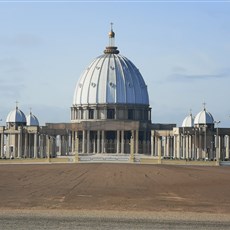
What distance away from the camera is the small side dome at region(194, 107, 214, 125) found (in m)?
152

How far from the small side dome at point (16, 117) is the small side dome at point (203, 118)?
32.4m

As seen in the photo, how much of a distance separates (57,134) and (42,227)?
128 m

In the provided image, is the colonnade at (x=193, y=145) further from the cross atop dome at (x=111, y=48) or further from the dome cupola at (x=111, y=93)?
the cross atop dome at (x=111, y=48)

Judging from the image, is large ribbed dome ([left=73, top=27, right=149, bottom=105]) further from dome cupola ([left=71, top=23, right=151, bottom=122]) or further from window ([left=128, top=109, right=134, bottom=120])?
window ([left=128, top=109, right=134, bottom=120])

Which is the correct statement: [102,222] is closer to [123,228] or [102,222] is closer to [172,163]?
[123,228]

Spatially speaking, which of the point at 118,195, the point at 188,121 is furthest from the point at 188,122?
the point at 118,195

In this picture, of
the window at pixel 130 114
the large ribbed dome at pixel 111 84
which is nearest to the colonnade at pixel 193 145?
the window at pixel 130 114

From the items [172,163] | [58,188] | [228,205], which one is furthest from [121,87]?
[228,205]

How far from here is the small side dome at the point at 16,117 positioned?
159750mm

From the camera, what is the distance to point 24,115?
16262 cm

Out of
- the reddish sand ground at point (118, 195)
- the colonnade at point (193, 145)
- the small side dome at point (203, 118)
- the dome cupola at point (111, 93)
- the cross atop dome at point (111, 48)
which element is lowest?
the reddish sand ground at point (118, 195)

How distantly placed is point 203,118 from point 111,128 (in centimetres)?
1649

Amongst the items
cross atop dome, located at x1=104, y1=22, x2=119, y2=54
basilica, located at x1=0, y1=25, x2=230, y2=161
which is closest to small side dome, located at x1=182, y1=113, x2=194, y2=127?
basilica, located at x1=0, y1=25, x2=230, y2=161

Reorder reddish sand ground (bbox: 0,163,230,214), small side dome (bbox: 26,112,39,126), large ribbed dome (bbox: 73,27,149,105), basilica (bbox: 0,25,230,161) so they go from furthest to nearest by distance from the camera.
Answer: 1. small side dome (bbox: 26,112,39,126)
2. large ribbed dome (bbox: 73,27,149,105)
3. basilica (bbox: 0,25,230,161)
4. reddish sand ground (bbox: 0,163,230,214)
